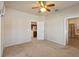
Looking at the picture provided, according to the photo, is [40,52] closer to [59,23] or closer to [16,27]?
[16,27]

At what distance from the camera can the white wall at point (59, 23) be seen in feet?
21.5

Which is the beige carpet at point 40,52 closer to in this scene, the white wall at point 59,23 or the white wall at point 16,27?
the white wall at point 16,27

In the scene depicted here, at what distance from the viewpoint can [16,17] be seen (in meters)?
7.46

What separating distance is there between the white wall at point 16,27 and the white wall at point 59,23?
5.30 feet

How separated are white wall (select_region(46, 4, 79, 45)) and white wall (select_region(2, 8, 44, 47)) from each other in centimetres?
161

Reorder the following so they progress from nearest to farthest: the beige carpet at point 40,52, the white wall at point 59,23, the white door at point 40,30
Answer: the beige carpet at point 40,52 → the white wall at point 59,23 → the white door at point 40,30

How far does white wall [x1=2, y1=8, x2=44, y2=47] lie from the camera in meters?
6.64

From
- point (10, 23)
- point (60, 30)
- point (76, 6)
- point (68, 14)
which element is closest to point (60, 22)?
point (60, 30)

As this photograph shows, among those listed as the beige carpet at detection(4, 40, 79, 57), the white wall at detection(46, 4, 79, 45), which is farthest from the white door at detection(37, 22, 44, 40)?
the beige carpet at detection(4, 40, 79, 57)

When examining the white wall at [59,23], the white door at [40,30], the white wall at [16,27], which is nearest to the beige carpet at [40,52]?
the white wall at [16,27]

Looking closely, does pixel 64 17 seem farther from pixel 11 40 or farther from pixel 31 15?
pixel 11 40

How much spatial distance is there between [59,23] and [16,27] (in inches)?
118

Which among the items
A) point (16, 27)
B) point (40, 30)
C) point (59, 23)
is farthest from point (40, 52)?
point (40, 30)

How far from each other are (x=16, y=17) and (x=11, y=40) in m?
1.58
